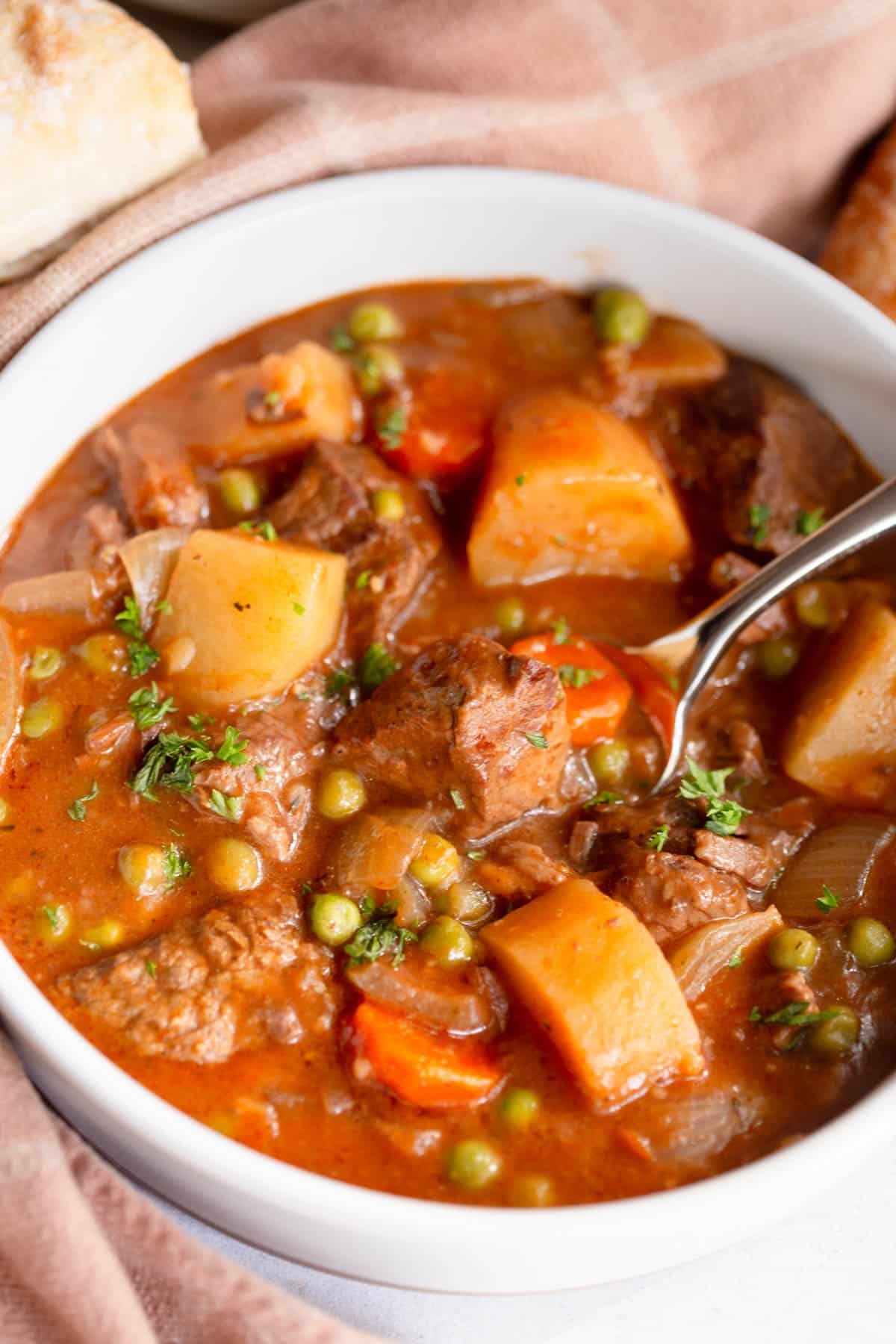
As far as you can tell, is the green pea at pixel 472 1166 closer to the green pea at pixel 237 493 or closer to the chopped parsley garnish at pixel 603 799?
the chopped parsley garnish at pixel 603 799

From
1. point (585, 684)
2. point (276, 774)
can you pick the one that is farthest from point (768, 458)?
→ point (276, 774)

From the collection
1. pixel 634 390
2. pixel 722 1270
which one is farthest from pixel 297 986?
pixel 634 390

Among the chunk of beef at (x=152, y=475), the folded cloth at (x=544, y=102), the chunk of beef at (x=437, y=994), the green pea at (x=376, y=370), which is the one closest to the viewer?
the chunk of beef at (x=437, y=994)

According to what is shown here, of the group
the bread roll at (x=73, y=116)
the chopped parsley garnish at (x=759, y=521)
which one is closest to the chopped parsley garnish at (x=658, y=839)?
the chopped parsley garnish at (x=759, y=521)

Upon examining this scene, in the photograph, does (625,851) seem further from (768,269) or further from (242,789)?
(768,269)

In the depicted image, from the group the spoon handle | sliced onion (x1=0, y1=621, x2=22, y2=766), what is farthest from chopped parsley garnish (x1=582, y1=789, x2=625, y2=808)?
sliced onion (x1=0, y1=621, x2=22, y2=766)

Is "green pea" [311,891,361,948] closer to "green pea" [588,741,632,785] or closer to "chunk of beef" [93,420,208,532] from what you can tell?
"green pea" [588,741,632,785]
